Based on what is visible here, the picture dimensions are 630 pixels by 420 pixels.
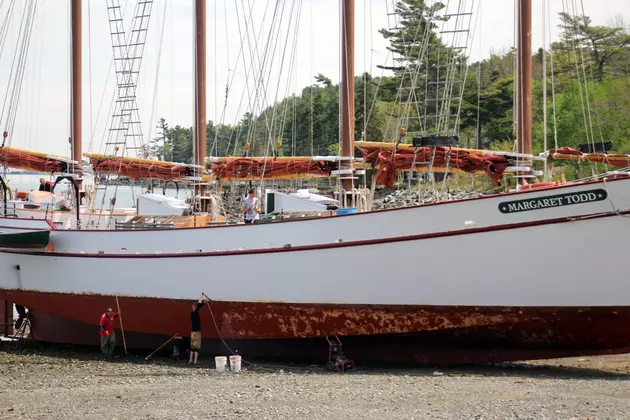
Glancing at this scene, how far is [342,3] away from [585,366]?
9752mm

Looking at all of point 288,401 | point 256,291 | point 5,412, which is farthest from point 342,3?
point 5,412

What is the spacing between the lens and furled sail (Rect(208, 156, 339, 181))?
73.5ft

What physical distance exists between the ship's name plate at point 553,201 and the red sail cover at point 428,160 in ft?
7.32

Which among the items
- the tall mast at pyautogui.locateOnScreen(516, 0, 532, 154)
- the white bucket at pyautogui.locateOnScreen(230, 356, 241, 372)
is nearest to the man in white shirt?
the white bucket at pyautogui.locateOnScreen(230, 356, 241, 372)

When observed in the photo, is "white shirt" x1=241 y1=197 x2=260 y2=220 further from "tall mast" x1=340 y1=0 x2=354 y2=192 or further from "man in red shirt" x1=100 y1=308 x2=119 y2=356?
"man in red shirt" x1=100 y1=308 x2=119 y2=356

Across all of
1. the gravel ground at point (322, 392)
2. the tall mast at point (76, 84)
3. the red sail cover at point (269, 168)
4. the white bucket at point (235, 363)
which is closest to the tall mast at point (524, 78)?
the gravel ground at point (322, 392)

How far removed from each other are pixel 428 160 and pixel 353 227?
249 cm

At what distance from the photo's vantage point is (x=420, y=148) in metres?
19.5

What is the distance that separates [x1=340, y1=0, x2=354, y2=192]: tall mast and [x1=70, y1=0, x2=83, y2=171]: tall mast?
11.0m

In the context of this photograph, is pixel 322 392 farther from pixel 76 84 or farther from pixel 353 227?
pixel 76 84

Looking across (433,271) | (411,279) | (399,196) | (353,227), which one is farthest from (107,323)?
(399,196)

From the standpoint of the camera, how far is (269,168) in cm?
2330

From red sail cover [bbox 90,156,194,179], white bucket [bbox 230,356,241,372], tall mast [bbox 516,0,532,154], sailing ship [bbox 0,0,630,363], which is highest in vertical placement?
tall mast [bbox 516,0,532,154]

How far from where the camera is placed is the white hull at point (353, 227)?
16.2m
